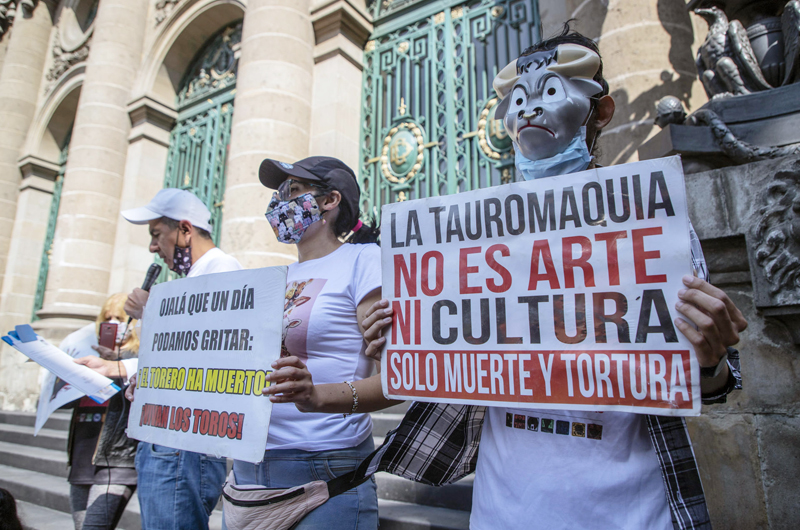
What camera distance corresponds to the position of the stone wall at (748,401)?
2186 mm

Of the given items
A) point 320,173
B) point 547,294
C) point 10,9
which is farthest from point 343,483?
point 10,9

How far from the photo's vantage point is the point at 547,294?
1.19 meters

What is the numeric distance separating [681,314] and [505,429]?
20.0 inches

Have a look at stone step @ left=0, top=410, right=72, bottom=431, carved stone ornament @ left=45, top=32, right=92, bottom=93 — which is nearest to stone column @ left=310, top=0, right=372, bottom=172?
stone step @ left=0, top=410, right=72, bottom=431

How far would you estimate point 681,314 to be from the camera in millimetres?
1043

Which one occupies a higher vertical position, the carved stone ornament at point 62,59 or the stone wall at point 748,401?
the carved stone ornament at point 62,59

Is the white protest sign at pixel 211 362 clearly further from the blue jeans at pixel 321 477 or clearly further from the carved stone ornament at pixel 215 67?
the carved stone ornament at pixel 215 67

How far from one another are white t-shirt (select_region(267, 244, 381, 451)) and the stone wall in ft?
5.89

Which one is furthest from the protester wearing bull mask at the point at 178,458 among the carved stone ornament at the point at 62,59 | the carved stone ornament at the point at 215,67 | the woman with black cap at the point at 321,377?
the carved stone ornament at the point at 62,59

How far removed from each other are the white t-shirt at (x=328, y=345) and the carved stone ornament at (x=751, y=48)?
8.83 ft

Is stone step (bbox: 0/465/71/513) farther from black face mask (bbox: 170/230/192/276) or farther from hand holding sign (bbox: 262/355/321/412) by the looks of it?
hand holding sign (bbox: 262/355/321/412)

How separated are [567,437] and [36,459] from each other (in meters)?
6.56

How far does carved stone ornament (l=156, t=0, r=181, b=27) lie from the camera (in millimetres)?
9898

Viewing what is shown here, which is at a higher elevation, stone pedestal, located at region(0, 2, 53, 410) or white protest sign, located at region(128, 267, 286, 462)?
stone pedestal, located at region(0, 2, 53, 410)
